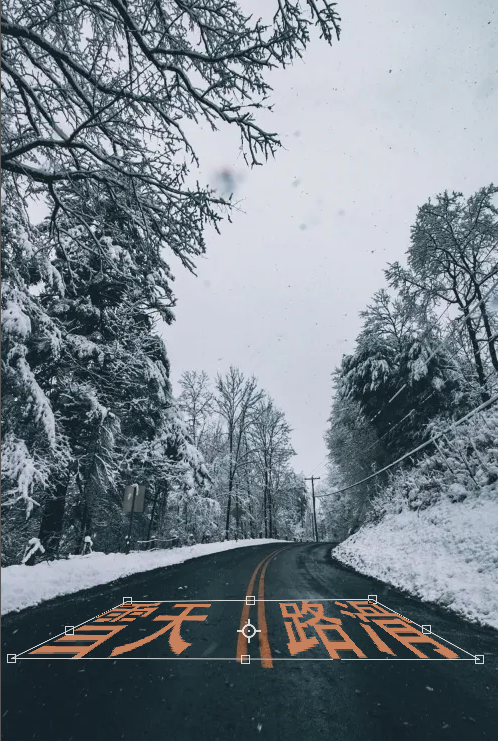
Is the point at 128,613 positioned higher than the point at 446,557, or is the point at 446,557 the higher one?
the point at 446,557

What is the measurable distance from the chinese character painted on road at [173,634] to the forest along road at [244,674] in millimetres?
28

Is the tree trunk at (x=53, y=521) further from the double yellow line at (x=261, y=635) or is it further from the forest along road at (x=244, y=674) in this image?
the double yellow line at (x=261, y=635)

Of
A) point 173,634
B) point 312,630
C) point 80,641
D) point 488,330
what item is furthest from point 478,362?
point 80,641

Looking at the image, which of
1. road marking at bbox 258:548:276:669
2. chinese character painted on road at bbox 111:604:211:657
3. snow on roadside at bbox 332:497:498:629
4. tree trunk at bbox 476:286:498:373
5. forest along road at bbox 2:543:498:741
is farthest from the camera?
tree trunk at bbox 476:286:498:373

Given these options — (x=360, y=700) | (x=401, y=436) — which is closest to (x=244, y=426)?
(x=401, y=436)

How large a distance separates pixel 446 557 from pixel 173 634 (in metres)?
6.93

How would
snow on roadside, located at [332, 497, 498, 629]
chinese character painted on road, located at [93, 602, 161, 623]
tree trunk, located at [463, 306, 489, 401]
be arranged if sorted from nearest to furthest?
1. chinese character painted on road, located at [93, 602, 161, 623]
2. snow on roadside, located at [332, 497, 498, 629]
3. tree trunk, located at [463, 306, 489, 401]

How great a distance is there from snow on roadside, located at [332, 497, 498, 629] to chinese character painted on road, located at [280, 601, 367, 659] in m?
2.45

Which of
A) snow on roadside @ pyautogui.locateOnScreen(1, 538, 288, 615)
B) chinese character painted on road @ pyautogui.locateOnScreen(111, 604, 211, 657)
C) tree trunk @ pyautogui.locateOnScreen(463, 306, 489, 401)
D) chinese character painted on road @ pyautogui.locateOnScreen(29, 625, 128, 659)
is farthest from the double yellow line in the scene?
tree trunk @ pyautogui.locateOnScreen(463, 306, 489, 401)

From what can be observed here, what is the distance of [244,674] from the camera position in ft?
12.6

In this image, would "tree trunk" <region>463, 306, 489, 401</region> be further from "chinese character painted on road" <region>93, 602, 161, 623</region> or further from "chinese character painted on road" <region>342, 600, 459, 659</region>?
"chinese character painted on road" <region>93, 602, 161, 623</region>

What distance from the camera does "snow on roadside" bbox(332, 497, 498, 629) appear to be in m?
6.76

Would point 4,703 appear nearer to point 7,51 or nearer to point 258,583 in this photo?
point 258,583

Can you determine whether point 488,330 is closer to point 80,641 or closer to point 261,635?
point 261,635
